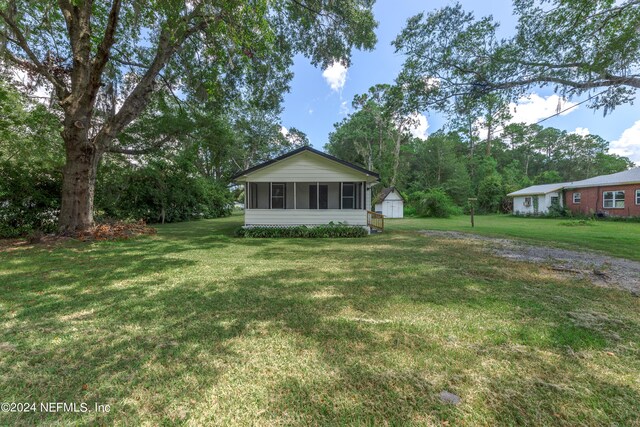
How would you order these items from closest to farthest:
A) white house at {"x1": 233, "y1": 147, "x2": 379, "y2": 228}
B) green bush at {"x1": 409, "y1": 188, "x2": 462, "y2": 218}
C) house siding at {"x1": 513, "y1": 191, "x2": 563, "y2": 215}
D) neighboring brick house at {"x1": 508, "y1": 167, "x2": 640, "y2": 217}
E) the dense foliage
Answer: white house at {"x1": 233, "y1": 147, "x2": 379, "y2": 228} → neighboring brick house at {"x1": 508, "y1": 167, "x2": 640, "y2": 217} → green bush at {"x1": 409, "y1": 188, "x2": 462, "y2": 218} → house siding at {"x1": 513, "y1": 191, "x2": 563, "y2": 215} → the dense foliage

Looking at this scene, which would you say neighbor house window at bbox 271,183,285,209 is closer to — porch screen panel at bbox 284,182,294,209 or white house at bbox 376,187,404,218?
porch screen panel at bbox 284,182,294,209

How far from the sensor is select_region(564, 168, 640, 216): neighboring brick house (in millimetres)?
18469

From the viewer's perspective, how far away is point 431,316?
3209 mm

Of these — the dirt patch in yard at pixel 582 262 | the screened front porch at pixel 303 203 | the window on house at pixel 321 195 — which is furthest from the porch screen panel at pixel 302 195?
the dirt patch in yard at pixel 582 262

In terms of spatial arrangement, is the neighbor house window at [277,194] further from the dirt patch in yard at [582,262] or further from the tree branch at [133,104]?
the dirt patch in yard at [582,262]

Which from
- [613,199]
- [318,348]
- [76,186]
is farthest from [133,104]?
[613,199]

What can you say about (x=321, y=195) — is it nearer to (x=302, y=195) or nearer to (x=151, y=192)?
(x=302, y=195)

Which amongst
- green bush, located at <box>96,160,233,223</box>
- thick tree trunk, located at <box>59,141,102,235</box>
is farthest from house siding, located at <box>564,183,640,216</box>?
thick tree trunk, located at <box>59,141,102,235</box>

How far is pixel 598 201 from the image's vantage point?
2045 cm

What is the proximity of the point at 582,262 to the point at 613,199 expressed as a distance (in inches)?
858

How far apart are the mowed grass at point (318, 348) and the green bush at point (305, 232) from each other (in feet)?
18.9

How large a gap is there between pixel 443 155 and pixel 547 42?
26869 millimetres

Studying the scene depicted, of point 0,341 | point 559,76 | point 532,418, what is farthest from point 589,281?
point 0,341

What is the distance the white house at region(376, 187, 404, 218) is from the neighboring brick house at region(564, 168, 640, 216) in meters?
15.2
